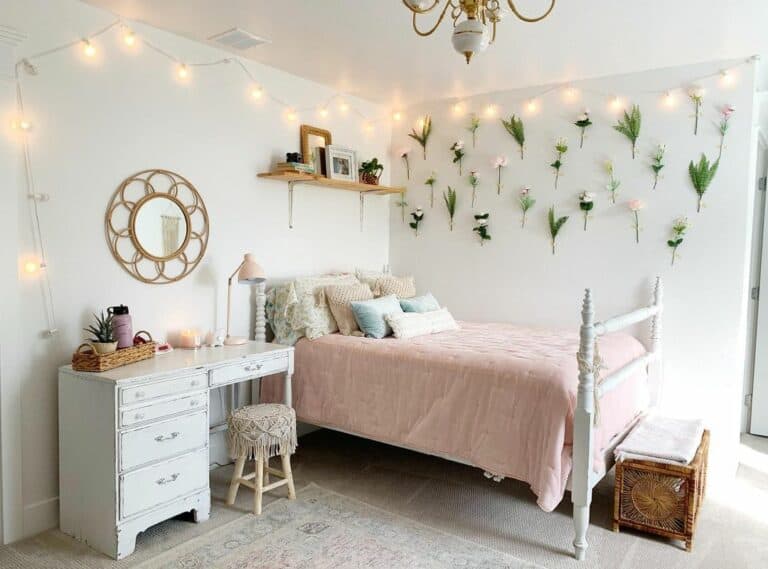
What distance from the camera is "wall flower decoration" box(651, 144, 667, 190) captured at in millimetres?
3770

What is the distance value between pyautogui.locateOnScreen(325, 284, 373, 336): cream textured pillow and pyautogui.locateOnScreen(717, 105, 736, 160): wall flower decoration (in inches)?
93.5

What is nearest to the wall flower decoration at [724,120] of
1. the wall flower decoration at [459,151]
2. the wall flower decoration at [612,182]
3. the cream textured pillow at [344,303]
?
the wall flower decoration at [612,182]

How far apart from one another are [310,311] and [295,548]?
4.70 ft

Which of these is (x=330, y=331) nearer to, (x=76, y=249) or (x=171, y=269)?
(x=171, y=269)

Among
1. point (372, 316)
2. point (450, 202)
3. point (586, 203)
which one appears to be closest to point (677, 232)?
point (586, 203)

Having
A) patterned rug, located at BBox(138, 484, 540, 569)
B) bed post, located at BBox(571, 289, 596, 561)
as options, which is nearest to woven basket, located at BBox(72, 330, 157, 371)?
patterned rug, located at BBox(138, 484, 540, 569)

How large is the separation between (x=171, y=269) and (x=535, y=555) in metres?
2.36

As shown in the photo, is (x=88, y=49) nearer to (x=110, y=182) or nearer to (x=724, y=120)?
(x=110, y=182)

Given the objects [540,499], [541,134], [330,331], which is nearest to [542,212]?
[541,134]

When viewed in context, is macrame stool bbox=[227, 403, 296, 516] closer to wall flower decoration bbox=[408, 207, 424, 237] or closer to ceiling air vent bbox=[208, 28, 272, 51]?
ceiling air vent bbox=[208, 28, 272, 51]

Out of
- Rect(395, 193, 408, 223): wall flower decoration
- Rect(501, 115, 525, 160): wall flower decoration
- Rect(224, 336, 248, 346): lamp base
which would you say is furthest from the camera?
Rect(395, 193, 408, 223): wall flower decoration

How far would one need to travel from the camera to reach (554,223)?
4.16 metres

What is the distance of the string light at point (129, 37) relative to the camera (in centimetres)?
304

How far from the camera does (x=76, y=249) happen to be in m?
2.88
